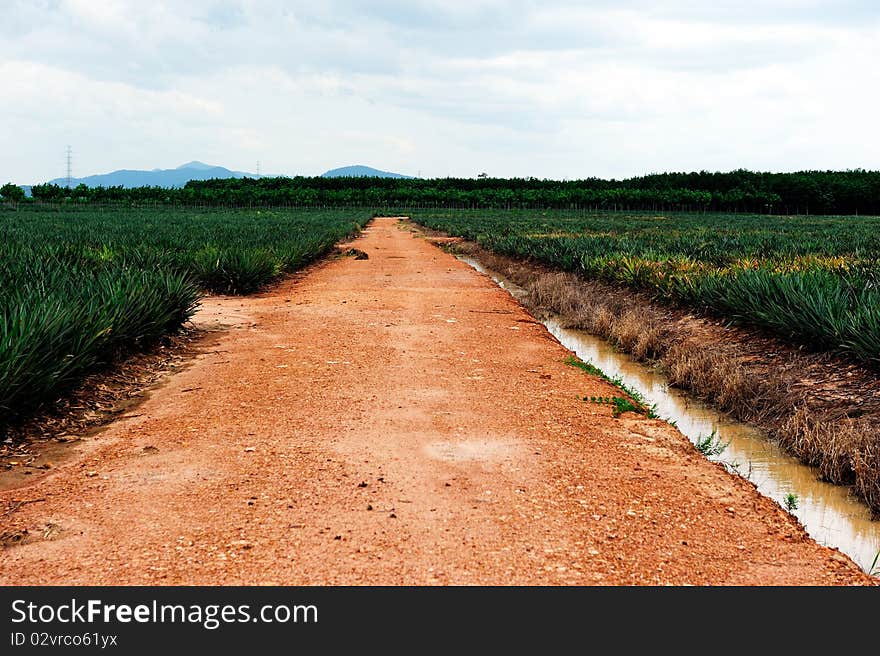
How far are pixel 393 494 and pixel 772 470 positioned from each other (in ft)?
10.5

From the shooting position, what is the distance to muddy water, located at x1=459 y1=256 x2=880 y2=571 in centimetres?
463

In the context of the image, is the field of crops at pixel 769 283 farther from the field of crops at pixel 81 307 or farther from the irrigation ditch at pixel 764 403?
the field of crops at pixel 81 307

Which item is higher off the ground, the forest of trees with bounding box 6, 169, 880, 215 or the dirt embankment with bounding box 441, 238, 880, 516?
the forest of trees with bounding box 6, 169, 880, 215

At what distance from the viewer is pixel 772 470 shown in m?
5.86

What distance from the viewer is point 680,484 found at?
4.95 meters

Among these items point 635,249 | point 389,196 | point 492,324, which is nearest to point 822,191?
point 389,196

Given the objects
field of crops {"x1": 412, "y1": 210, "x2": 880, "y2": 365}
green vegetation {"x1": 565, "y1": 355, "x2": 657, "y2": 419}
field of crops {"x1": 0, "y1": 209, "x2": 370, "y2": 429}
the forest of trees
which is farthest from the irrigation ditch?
the forest of trees

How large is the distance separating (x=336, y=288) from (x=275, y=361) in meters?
7.62

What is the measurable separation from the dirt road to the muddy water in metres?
0.39

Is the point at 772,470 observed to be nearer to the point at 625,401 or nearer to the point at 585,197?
the point at 625,401

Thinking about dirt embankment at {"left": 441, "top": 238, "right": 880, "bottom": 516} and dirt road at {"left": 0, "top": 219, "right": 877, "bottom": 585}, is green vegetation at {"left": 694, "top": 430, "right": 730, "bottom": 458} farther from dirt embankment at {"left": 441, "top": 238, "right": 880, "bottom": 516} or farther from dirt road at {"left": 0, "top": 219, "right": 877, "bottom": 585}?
dirt embankment at {"left": 441, "top": 238, "right": 880, "bottom": 516}

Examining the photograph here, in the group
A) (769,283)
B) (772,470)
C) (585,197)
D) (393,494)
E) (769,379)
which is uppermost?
(585,197)

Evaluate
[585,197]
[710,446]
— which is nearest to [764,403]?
[710,446]

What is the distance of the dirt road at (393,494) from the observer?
360 centimetres
